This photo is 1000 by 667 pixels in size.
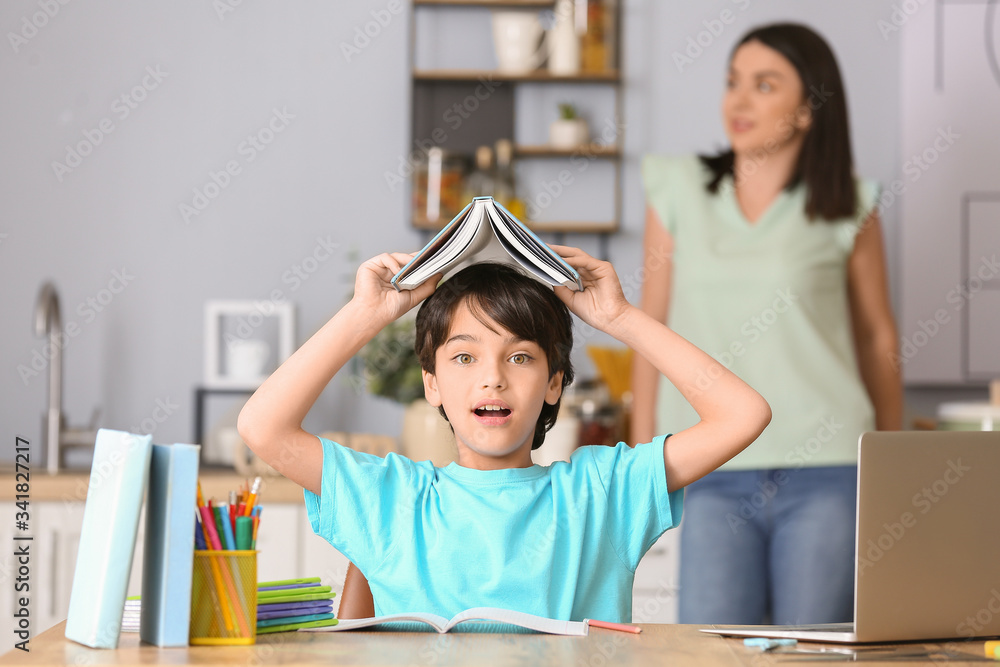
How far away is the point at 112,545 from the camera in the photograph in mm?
770

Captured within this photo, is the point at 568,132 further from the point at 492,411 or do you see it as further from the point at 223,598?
the point at 223,598

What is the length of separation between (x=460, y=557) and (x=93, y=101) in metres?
1.96

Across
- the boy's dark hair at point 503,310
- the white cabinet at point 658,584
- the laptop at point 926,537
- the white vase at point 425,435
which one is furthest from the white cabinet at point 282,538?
the laptop at point 926,537

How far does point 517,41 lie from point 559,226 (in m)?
0.49

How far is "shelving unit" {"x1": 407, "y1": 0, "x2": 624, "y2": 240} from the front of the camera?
8.04 ft

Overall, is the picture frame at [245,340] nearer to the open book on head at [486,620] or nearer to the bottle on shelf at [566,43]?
the bottle on shelf at [566,43]

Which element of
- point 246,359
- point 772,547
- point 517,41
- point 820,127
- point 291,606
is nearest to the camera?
point 291,606

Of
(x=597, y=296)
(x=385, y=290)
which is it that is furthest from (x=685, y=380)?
(x=385, y=290)

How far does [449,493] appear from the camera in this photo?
1094 millimetres

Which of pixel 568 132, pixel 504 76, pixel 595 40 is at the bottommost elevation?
pixel 568 132

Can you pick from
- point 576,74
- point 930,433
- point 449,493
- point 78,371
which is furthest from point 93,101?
point 930,433

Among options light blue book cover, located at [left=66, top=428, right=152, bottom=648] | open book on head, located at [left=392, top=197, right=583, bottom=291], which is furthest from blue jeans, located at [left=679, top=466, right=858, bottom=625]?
light blue book cover, located at [left=66, top=428, right=152, bottom=648]

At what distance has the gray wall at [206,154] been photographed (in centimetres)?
246

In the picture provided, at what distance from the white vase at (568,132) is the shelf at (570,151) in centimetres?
2
